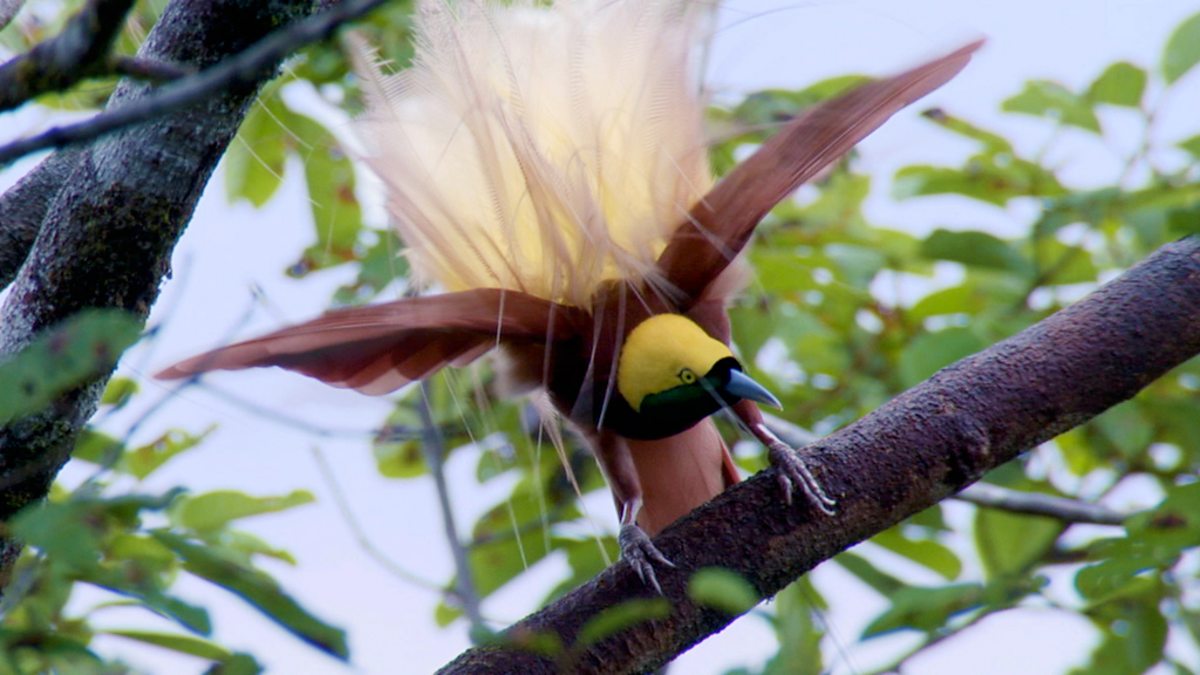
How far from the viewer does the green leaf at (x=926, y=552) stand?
2.60m

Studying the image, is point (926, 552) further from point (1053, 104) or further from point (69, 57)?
point (69, 57)

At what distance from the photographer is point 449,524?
5.98ft

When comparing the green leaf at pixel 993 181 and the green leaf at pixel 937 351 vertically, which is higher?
the green leaf at pixel 993 181

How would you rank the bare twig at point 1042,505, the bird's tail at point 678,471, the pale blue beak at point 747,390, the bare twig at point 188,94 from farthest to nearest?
the bare twig at point 1042,505 < the bird's tail at point 678,471 < the pale blue beak at point 747,390 < the bare twig at point 188,94

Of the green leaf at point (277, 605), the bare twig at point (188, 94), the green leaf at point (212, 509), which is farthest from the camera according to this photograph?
the green leaf at point (212, 509)

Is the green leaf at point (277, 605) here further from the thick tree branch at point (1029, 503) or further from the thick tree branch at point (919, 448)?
the thick tree branch at point (1029, 503)

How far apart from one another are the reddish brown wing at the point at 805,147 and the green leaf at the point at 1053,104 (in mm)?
1068

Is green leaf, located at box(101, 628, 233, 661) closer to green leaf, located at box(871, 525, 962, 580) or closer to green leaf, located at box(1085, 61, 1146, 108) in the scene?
green leaf, located at box(871, 525, 962, 580)

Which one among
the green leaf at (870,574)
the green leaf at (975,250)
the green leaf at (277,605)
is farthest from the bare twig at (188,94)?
the green leaf at (975,250)

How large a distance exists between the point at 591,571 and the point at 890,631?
76cm

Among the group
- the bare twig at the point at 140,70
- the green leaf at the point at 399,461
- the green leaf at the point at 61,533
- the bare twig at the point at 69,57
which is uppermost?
the green leaf at the point at 399,461

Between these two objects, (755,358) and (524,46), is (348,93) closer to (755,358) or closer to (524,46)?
(524,46)

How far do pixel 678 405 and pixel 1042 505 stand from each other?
1025mm

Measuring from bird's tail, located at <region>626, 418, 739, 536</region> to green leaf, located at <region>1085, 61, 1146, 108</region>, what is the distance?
1.23 m
